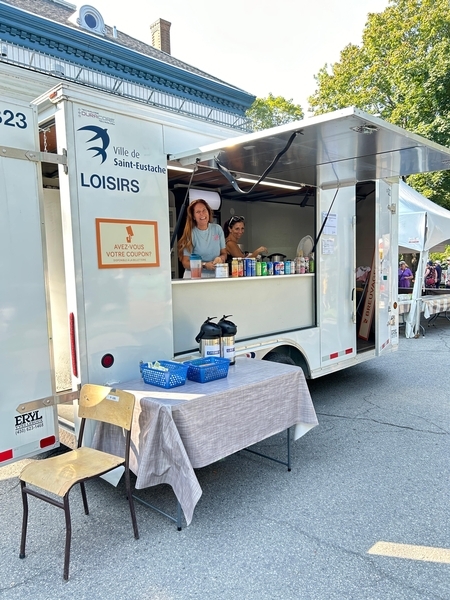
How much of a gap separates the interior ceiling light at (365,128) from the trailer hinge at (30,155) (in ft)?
6.07

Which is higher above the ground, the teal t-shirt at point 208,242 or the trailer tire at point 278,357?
the teal t-shirt at point 208,242

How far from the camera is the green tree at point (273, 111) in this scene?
103ft

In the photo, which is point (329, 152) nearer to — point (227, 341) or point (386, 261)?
point (227, 341)

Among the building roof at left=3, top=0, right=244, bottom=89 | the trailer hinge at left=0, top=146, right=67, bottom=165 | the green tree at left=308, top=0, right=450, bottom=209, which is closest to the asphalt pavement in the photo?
the trailer hinge at left=0, top=146, right=67, bottom=165

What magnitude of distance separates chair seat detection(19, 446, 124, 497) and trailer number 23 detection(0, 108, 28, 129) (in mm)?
1922

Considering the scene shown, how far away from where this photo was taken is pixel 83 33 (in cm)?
1029

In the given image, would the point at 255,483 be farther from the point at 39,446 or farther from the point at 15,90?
the point at 15,90

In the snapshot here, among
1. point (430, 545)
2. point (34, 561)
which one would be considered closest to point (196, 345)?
point (34, 561)

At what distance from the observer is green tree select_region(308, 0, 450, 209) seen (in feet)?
50.0

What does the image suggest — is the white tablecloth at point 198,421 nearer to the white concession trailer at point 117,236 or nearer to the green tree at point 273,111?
the white concession trailer at point 117,236

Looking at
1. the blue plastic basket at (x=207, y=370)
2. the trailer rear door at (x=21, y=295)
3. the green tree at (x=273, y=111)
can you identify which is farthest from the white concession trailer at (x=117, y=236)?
the green tree at (x=273, y=111)

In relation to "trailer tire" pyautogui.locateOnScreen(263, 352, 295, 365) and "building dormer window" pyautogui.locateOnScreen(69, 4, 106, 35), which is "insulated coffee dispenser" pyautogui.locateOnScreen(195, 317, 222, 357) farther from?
"building dormer window" pyautogui.locateOnScreen(69, 4, 106, 35)

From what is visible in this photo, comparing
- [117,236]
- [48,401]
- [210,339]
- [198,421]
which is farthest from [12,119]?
[198,421]

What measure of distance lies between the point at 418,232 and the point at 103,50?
873 centimetres
